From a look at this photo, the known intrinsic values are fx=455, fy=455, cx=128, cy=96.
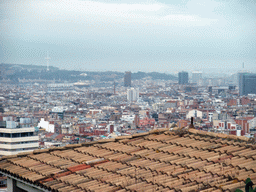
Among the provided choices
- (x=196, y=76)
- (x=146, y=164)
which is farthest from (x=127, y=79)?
(x=146, y=164)

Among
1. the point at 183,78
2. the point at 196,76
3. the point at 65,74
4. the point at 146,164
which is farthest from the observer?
the point at 196,76

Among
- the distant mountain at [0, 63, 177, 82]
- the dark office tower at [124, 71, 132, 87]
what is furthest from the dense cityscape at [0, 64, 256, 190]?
the distant mountain at [0, 63, 177, 82]

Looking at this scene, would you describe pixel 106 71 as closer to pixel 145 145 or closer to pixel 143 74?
pixel 143 74

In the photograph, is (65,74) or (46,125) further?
(65,74)

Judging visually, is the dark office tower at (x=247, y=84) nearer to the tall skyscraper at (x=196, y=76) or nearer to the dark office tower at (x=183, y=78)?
the dark office tower at (x=183, y=78)

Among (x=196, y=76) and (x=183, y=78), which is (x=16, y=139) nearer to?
(x=183, y=78)

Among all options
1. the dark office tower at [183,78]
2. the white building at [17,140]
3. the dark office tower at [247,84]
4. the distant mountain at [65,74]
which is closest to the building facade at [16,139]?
the white building at [17,140]
